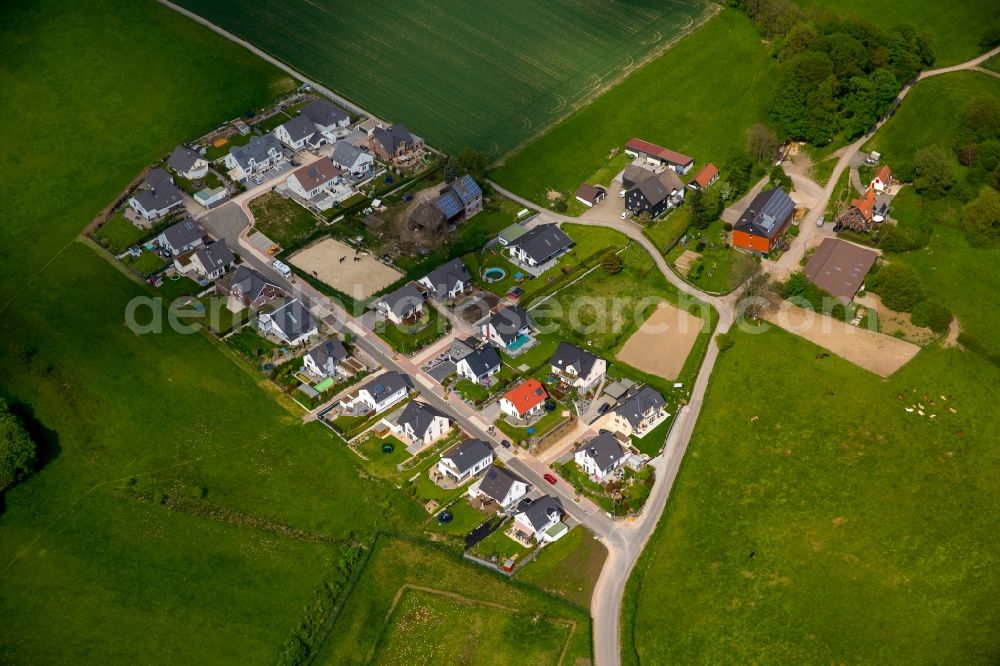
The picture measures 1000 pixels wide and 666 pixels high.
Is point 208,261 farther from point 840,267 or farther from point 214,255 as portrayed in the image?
point 840,267

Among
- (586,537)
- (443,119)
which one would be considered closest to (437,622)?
(586,537)

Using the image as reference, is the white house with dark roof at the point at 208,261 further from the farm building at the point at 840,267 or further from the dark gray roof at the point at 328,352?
the farm building at the point at 840,267

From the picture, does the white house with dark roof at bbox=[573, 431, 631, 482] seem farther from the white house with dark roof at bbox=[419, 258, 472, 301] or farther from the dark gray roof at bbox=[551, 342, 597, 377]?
the white house with dark roof at bbox=[419, 258, 472, 301]

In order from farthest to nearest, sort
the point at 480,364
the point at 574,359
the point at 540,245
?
the point at 540,245 → the point at 480,364 → the point at 574,359

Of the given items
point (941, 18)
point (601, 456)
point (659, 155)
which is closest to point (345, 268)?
point (601, 456)

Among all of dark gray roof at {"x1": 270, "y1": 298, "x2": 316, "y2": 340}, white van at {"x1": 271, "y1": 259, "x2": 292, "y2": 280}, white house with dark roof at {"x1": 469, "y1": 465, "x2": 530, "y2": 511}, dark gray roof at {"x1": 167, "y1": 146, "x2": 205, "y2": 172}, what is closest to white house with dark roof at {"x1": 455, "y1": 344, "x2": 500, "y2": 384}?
white house with dark roof at {"x1": 469, "y1": 465, "x2": 530, "y2": 511}

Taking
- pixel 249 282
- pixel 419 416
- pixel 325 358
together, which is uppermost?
pixel 419 416
